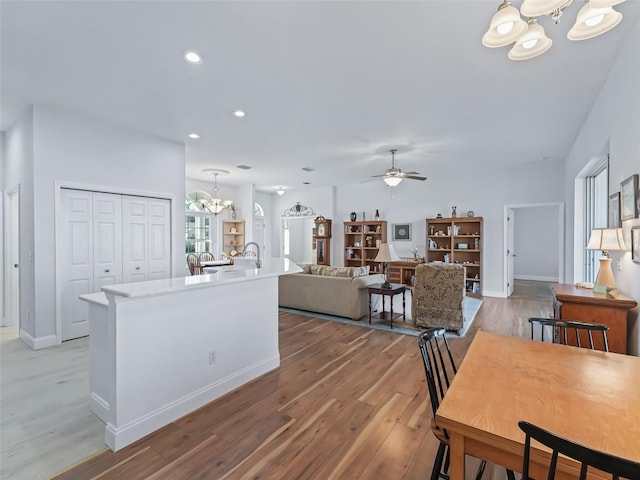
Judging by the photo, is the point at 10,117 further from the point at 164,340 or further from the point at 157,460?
the point at 157,460

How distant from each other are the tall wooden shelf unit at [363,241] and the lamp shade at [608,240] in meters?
5.91

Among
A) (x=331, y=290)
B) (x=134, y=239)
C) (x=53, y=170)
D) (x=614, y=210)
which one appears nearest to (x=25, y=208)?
(x=53, y=170)

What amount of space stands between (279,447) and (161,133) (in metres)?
Result: 4.46

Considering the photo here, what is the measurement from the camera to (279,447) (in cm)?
203

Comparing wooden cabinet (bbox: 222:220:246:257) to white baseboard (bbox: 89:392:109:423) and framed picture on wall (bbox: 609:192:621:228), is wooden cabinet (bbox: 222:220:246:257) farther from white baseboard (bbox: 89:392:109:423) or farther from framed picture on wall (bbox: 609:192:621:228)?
framed picture on wall (bbox: 609:192:621:228)

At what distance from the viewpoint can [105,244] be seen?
433cm

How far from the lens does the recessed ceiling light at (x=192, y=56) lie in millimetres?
2662

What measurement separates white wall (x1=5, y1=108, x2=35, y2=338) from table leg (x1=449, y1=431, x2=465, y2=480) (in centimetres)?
474

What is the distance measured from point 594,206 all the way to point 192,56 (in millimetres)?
5361

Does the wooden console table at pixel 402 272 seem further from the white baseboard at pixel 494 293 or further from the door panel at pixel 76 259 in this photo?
the door panel at pixel 76 259

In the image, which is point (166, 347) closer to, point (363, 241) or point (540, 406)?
point (540, 406)

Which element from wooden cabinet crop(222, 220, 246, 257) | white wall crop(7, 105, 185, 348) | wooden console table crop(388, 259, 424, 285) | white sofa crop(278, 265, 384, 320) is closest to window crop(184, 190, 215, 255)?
wooden cabinet crop(222, 220, 246, 257)

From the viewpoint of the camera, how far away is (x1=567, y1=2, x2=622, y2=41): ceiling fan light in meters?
1.51

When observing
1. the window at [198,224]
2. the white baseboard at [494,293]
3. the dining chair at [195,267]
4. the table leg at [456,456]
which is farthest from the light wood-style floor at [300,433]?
the window at [198,224]
